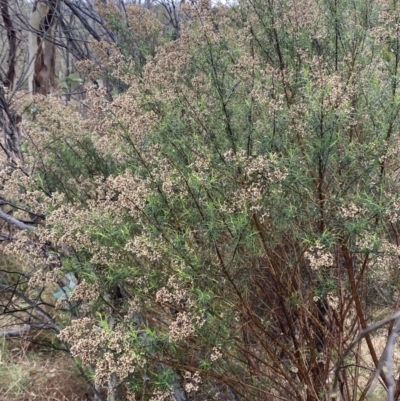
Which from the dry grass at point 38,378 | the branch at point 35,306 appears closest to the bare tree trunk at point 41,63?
the dry grass at point 38,378

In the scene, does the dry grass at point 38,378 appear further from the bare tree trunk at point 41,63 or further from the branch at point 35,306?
the bare tree trunk at point 41,63

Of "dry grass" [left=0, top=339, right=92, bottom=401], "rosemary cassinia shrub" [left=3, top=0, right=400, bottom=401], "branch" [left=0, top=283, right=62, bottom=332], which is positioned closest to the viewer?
"rosemary cassinia shrub" [left=3, top=0, right=400, bottom=401]

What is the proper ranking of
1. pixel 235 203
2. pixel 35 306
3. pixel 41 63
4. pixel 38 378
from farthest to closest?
1. pixel 41 63
2. pixel 38 378
3. pixel 35 306
4. pixel 235 203

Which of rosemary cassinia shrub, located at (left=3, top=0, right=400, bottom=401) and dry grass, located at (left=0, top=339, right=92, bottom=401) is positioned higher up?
rosemary cassinia shrub, located at (left=3, top=0, right=400, bottom=401)

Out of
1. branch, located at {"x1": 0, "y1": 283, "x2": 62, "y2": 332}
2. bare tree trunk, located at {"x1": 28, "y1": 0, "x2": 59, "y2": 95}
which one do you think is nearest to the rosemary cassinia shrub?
branch, located at {"x1": 0, "y1": 283, "x2": 62, "y2": 332}

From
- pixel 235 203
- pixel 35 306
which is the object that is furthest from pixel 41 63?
pixel 235 203

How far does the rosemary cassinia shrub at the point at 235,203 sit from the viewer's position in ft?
6.45

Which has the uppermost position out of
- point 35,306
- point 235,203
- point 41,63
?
point 41,63

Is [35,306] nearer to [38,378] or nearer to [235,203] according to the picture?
[38,378]

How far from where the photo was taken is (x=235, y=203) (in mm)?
1935

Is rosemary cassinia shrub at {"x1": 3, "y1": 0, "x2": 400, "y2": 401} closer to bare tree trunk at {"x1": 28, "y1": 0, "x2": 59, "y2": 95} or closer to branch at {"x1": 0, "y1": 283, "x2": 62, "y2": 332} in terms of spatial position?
branch at {"x1": 0, "y1": 283, "x2": 62, "y2": 332}

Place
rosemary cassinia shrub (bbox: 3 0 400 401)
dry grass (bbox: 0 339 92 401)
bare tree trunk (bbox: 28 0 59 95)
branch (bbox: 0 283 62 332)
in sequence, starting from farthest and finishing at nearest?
bare tree trunk (bbox: 28 0 59 95) < dry grass (bbox: 0 339 92 401) < branch (bbox: 0 283 62 332) < rosemary cassinia shrub (bbox: 3 0 400 401)

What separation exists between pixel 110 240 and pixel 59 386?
223 cm

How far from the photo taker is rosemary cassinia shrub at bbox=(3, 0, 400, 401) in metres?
1.97
